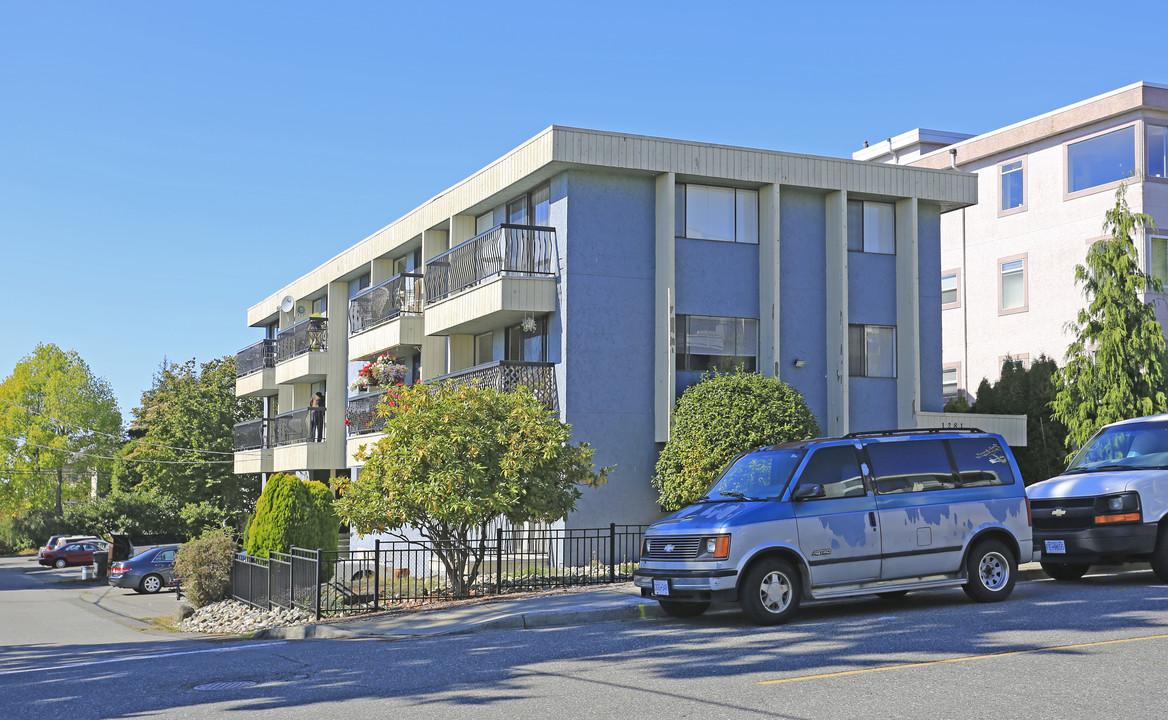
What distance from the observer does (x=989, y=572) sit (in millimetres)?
13023

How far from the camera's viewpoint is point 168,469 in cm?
5319

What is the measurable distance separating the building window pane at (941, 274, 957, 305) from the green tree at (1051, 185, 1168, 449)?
11611mm

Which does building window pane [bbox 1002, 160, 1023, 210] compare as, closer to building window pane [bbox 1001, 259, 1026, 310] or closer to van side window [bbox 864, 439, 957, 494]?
building window pane [bbox 1001, 259, 1026, 310]

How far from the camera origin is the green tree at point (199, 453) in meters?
52.7

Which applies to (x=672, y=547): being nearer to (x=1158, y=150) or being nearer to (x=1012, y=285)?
(x=1158, y=150)

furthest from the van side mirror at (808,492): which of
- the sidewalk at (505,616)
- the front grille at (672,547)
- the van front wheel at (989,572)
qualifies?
the sidewalk at (505,616)

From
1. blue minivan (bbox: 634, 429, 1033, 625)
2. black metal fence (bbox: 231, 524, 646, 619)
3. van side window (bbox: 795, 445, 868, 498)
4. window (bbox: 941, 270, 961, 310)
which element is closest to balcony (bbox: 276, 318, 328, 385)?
black metal fence (bbox: 231, 524, 646, 619)

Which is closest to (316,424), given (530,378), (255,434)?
(255,434)

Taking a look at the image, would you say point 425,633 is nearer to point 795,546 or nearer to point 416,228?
point 795,546

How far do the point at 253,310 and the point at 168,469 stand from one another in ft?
38.4

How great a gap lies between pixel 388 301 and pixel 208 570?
9.91m

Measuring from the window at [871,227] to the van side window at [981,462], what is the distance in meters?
13.0

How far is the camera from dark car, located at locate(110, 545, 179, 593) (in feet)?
117

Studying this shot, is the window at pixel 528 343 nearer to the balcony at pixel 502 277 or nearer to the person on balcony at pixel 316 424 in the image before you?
the balcony at pixel 502 277
